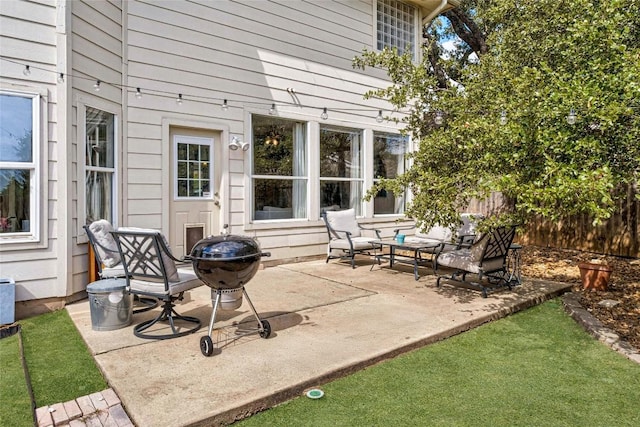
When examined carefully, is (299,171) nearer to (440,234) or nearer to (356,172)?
(356,172)

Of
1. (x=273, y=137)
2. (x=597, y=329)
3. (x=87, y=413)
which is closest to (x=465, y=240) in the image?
(x=597, y=329)

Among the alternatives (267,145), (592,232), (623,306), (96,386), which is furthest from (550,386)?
(592,232)

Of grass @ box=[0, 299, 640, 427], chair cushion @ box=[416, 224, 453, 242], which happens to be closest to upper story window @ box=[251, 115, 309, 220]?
chair cushion @ box=[416, 224, 453, 242]

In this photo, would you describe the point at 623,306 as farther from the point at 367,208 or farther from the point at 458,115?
the point at 367,208

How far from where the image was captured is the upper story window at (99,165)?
5.02 m

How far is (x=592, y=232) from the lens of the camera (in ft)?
29.3

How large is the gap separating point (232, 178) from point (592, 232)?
7.59m

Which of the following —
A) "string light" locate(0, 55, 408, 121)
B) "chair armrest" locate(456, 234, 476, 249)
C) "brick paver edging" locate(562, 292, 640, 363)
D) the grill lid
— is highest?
"string light" locate(0, 55, 408, 121)

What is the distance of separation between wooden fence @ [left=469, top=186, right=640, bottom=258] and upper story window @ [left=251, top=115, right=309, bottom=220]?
12.8ft

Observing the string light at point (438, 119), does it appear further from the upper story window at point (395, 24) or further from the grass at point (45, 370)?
the grass at point (45, 370)

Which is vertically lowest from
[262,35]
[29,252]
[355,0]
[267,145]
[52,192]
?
[29,252]

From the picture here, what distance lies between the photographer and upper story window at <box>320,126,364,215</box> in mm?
7863

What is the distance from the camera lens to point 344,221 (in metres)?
7.59

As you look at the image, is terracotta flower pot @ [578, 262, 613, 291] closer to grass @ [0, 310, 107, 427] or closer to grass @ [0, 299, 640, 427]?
grass @ [0, 299, 640, 427]
